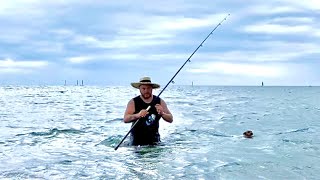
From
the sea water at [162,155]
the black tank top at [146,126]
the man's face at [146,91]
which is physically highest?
the man's face at [146,91]

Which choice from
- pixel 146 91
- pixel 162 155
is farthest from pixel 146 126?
pixel 162 155

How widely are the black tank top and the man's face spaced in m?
0.15

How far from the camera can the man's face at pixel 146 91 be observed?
427 inches

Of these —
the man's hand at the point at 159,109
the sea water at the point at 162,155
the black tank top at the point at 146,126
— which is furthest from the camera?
the black tank top at the point at 146,126

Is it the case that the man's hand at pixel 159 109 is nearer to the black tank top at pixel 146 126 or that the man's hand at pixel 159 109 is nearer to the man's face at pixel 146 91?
the black tank top at pixel 146 126

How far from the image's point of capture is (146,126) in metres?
11.3

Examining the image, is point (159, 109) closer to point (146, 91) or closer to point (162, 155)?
point (146, 91)

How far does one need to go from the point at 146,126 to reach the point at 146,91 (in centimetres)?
94

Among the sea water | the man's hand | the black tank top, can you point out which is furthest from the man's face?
the sea water

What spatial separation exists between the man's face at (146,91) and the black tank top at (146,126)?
15 cm

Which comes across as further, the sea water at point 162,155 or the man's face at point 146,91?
the man's face at point 146,91

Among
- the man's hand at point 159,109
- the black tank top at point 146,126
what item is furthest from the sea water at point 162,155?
the man's hand at point 159,109

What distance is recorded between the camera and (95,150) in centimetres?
1155

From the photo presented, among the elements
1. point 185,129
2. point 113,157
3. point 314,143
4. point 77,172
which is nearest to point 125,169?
point 77,172
